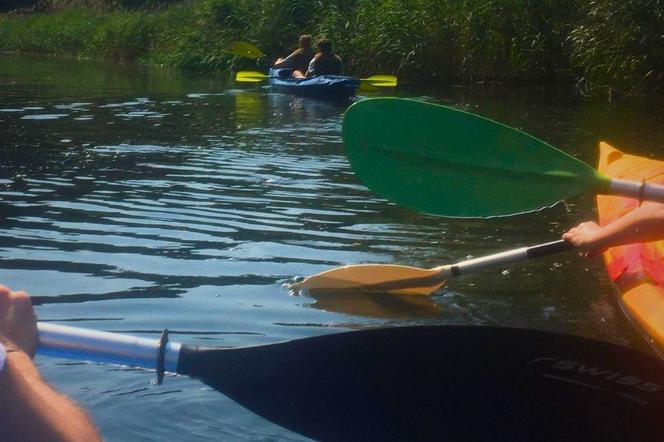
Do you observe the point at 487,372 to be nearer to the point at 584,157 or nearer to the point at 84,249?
the point at 84,249

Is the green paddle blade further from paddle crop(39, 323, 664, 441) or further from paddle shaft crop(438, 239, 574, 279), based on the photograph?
paddle crop(39, 323, 664, 441)

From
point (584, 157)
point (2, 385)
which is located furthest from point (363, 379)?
point (584, 157)

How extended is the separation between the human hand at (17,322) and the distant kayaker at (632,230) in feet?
8.90

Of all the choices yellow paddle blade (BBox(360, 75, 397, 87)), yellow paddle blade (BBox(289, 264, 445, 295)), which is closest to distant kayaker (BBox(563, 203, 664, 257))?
yellow paddle blade (BBox(289, 264, 445, 295))

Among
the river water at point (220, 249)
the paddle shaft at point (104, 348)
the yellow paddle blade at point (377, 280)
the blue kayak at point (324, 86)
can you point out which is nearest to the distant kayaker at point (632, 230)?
the river water at point (220, 249)

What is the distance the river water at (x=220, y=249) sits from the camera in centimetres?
406

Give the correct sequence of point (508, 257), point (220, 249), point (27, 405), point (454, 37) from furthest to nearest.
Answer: point (454, 37), point (220, 249), point (508, 257), point (27, 405)

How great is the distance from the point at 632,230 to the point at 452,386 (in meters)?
1.56

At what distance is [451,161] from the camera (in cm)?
440

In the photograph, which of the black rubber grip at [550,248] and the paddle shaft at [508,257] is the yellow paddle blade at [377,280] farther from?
the black rubber grip at [550,248]

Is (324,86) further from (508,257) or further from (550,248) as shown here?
(550,248)

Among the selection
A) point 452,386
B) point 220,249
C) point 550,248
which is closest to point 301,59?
point 220,249

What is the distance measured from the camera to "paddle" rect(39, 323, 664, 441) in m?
2.87

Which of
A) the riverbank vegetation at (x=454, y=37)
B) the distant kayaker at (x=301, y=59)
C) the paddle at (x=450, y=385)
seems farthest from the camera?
the distant kayaker at (x=301, y=59)
